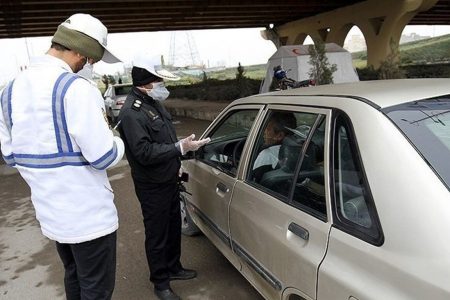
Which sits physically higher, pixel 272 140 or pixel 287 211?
pixel 272 140

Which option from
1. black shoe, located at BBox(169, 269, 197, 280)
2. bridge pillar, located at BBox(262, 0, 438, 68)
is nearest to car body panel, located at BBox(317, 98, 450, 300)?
black shoe, located at BBox(169, 269, 197, 280)

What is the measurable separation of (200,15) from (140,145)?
88.1 feet

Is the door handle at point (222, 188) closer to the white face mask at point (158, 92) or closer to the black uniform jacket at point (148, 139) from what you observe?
the black uniform jacket at point (148, 139)

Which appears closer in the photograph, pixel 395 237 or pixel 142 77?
pixel 395 237

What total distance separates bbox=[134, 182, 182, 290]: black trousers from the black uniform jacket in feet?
0.28

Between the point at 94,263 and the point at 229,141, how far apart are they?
1.76 metres

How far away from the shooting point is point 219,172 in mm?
3166

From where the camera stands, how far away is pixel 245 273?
2799mm

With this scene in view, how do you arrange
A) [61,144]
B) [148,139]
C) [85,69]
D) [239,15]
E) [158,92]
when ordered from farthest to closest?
[239,15] → [158,92] → [148,139] → [85,69] → [61,144]

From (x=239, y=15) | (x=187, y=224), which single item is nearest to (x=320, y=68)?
(x=187, y=224)

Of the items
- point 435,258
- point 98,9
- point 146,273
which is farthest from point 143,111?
point 98,9

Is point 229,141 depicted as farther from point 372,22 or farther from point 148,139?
point 372,22

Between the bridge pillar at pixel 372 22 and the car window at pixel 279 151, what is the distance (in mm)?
21364

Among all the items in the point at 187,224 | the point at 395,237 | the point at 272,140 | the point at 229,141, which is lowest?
the point at 187,224
